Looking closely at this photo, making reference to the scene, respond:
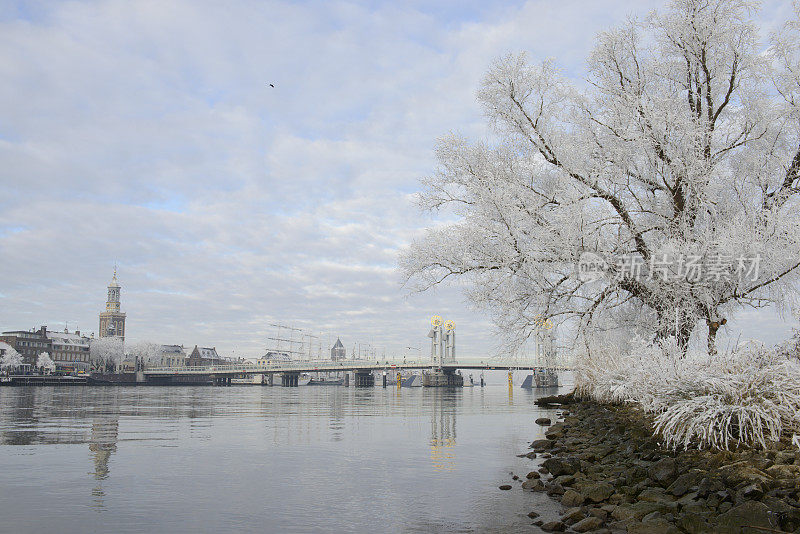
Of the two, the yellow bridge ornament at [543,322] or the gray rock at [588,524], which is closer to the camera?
the gray rock at [588,524]

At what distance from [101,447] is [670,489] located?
15473 mm

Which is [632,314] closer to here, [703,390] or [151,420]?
[703,390]

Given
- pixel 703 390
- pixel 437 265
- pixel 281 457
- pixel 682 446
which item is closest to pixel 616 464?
pixel 682 446

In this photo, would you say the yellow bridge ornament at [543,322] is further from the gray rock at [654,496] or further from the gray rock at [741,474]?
the gray rock at [654,496]

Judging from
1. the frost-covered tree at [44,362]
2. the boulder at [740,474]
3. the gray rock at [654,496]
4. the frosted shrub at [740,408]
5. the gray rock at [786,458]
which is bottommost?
the frost-covered tree at [44,362]

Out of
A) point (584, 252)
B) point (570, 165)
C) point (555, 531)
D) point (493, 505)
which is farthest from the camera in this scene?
point (570, 165)

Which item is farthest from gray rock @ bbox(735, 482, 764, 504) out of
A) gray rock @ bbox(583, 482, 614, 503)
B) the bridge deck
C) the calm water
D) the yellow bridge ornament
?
the bridge deck

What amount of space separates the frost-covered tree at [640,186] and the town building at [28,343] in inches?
7564

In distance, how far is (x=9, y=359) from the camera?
16188 centimetres

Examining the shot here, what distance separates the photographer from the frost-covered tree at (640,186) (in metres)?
17.7

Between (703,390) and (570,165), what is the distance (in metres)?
9.78

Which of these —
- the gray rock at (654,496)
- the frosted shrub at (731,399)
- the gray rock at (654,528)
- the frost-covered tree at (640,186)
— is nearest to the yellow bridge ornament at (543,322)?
the frost-covered tree at (640,186)

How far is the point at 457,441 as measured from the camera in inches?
799

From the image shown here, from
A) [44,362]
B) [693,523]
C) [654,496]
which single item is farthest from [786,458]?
[44,362]
